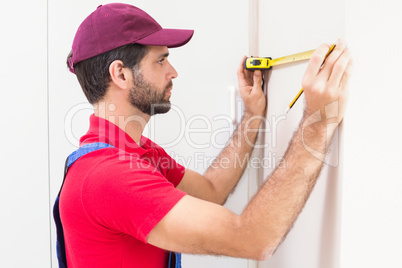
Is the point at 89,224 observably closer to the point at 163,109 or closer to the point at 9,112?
the point at 163,109

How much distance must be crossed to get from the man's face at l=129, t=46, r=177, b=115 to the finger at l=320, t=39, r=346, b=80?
462 millimetres

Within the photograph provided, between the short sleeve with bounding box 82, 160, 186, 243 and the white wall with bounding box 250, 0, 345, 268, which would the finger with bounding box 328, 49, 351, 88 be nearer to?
the white wall with bounding box 250, 0, 345, 268

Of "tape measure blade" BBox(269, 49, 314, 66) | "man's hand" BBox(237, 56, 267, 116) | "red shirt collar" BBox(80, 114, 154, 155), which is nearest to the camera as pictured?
"tape measure blade" BBox(269, 49, 314, 66)

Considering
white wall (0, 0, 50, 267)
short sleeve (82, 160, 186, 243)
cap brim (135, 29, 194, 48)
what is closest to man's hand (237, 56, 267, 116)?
cap brim (135, 29, 194, 48)

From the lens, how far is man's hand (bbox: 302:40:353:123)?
2.50ft

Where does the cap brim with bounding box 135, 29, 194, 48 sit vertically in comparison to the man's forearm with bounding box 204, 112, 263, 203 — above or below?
above

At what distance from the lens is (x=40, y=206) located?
1.27 metres

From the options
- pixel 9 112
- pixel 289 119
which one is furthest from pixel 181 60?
pixel 9 112

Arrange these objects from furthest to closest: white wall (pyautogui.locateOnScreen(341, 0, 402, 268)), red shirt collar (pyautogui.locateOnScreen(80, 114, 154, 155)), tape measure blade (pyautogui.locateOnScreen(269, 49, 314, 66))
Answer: red shirt collar (pyautogui.locateOnScreen(80, 114, 154, 155))
tape measure blade (pyautogui.locateOnScreen(269, 49, 314, 66))
white wall (pyautogui.locateOnScreen(341, 0, 402, 268))

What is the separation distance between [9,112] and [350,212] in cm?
107

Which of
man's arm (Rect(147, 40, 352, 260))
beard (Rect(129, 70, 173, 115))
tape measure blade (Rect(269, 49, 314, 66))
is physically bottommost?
man's arm (Rect(147, 40, 352, 260))

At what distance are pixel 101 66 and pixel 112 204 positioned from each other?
41 centimetres

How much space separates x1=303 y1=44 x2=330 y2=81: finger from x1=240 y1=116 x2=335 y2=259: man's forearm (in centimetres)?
11

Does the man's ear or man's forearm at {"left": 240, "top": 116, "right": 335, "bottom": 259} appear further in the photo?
the man's ear
